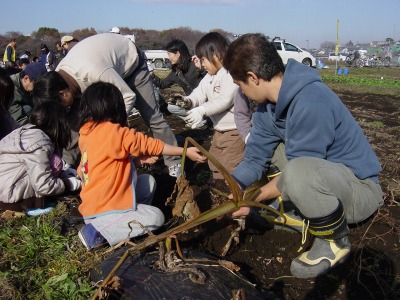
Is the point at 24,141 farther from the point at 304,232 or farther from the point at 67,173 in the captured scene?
the point at 304,232

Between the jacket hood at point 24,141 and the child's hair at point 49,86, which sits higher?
the child's hair at point 49,86

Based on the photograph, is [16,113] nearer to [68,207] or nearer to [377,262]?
[68,207]

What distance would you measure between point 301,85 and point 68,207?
2.05 m

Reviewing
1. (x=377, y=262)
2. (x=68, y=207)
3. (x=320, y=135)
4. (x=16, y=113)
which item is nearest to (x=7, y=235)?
(x=68, y=207)

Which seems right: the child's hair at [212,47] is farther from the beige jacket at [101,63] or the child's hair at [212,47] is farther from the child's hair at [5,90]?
the child's hair at [5,90]

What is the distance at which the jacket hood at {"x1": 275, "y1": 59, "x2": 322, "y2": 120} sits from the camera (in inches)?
77.7

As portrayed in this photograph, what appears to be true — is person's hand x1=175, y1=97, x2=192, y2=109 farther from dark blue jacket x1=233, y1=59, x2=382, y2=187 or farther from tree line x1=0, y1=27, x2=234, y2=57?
tree line x1=0, y1=27, x2=234, y2=57

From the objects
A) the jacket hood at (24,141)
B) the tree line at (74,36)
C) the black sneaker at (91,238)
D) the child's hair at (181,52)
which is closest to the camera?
the black sneaker at (91,238)

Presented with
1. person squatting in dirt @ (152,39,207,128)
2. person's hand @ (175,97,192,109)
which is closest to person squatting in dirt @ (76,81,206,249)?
person's hand @ (175,97,192,109)

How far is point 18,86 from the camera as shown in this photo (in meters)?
5.32

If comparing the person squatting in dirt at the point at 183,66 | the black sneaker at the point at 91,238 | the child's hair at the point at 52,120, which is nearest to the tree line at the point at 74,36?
the person squatting in dirt at the point at 183,66

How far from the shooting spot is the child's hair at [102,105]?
96.6 inches

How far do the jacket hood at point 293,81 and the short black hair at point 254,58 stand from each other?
0.06 metres

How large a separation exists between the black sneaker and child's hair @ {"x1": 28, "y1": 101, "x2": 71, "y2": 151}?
3.13 feet
